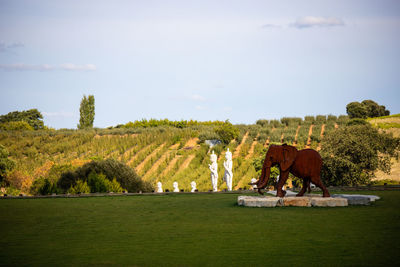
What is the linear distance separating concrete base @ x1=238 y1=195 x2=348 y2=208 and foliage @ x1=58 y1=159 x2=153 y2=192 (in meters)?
11.8

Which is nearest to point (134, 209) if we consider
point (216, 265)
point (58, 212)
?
point (58, 212)

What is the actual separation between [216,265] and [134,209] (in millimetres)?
7981

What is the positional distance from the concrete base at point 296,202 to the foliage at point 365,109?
66942 mm

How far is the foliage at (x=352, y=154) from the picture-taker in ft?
95.6

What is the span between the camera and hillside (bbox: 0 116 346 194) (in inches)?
1617

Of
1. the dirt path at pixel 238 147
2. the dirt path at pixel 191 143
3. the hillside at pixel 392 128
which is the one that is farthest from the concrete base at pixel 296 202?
the dirt path at pixel 191 143

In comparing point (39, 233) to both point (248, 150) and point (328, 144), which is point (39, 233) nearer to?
point (328, 144)

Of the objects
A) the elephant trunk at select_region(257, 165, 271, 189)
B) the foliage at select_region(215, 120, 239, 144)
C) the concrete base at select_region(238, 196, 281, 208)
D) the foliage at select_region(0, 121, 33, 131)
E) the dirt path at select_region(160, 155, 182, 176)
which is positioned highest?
the foliage at select_region(0, 121, 33, 131)

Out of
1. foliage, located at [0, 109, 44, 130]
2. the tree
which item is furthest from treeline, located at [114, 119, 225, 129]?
foliage, located at [0, 109, 44, 130]

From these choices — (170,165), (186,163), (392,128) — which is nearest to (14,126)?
(170,165)

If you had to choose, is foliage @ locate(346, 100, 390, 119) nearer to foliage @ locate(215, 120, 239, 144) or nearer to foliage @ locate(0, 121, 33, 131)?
foliage @ locate(215, 120, 239, 144)

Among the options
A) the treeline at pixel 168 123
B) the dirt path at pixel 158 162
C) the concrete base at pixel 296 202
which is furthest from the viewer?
the treeline at pixel 168 123

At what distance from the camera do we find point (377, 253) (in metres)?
8.08

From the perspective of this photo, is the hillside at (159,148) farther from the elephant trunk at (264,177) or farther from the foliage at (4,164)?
the elephant trunk at (264,177)
